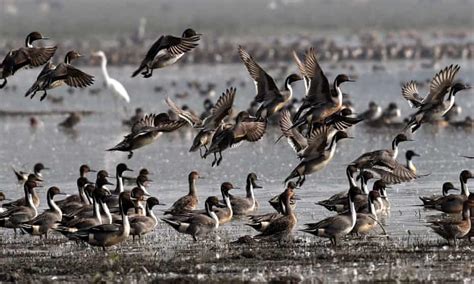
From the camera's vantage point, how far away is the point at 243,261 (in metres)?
13.7

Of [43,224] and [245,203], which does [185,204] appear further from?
[43,224]

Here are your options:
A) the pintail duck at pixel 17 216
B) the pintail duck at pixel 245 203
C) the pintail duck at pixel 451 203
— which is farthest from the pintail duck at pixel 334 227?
the pintail duck at pixel 17 216

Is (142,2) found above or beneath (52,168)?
above

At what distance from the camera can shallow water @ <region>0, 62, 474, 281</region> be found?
14227 millimetres

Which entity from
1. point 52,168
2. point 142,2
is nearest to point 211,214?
point 52,168

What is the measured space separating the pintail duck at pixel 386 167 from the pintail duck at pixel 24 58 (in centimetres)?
511

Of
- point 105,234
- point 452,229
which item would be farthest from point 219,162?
point 452,229

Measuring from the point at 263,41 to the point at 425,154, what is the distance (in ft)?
147

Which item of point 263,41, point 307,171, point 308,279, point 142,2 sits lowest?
point 308,279

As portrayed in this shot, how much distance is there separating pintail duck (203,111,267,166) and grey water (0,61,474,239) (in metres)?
1.18

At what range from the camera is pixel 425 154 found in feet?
78.5

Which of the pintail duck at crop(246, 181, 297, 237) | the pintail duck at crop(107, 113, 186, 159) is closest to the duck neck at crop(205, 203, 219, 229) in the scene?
the pintail duck at crop(246, 181, 297, 237)

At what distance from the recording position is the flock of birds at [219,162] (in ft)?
50.3

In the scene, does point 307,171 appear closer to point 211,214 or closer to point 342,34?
point 211,214
